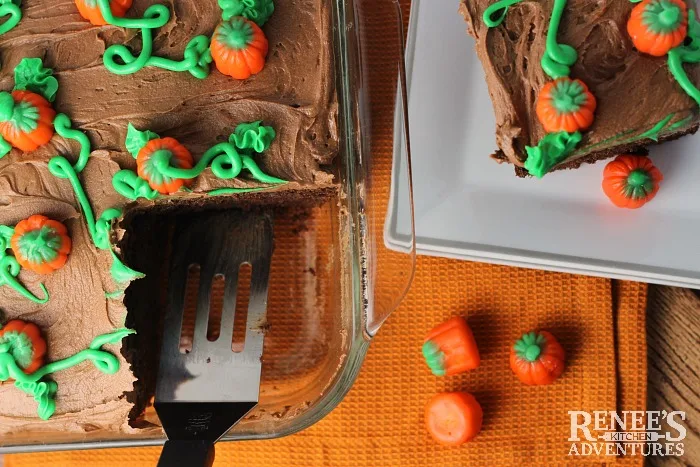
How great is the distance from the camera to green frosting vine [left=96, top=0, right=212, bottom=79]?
171 centimetres

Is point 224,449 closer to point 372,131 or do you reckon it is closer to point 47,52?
point 372,131

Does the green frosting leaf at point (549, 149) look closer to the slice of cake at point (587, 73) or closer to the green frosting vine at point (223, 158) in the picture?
the slice of cake at point (587, 73)

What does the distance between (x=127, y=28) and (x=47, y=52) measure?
0.23 meters

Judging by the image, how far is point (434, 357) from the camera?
2006 mm

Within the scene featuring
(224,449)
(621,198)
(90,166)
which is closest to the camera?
(90,166)

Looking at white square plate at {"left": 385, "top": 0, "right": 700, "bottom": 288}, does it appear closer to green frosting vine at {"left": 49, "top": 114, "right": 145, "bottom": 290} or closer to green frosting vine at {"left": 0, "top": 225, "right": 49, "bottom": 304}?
green frosting vine at {"left": 49, "top": 114, "right": 145, "bottom": 290}

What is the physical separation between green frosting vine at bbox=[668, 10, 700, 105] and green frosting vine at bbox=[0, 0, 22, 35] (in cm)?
179

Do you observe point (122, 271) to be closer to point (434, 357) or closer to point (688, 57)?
point (434, 357)

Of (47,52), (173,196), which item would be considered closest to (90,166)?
(173,196)

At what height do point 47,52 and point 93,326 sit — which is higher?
point 47,52

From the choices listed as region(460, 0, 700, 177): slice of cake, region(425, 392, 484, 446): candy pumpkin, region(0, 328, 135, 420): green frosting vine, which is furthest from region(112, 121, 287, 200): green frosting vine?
region(425, 392, 484, 446): candy pumpkin

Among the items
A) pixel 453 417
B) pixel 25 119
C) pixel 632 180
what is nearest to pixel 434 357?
pixel 453 417

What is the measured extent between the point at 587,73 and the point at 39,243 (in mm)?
1526

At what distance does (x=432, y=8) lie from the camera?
6.69 feet
